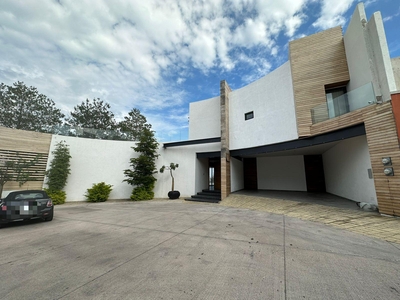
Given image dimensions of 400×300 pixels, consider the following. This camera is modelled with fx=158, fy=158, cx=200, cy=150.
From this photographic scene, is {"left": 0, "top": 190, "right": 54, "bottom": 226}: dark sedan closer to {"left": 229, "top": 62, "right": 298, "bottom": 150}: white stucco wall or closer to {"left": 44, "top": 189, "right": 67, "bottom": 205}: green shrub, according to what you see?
{"left": 44, "top": 189, "right": 67, "bottom": 205}: green shrub

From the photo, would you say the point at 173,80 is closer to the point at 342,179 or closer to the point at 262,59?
the point at 262,59

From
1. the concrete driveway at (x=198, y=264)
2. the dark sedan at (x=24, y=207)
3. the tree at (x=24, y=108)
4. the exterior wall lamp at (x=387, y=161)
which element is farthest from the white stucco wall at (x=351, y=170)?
the tree at (x=24, y=108)

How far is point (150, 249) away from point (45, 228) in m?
4.15

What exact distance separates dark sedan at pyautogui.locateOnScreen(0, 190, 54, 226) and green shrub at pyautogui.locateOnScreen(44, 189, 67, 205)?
5.40m

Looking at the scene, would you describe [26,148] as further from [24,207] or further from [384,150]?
[384,150]

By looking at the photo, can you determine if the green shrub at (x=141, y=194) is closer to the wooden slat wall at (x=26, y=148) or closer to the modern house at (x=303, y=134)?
the modern house at (x=303, y=134)

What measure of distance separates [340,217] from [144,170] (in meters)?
10.8

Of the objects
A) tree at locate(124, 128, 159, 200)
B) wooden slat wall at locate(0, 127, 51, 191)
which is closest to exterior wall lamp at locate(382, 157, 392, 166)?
tree at locate(124, 128, 159, 200)

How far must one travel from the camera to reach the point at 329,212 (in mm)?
6277

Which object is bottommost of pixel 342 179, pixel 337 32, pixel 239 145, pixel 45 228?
pixel 45 228

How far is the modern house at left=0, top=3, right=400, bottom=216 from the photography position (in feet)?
18.9

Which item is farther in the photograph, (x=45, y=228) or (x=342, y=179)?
(x=342, y=179)

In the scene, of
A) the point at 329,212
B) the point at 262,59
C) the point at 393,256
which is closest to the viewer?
the point at 393,256

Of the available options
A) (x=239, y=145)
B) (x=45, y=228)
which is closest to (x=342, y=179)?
(x=239, y=145)
